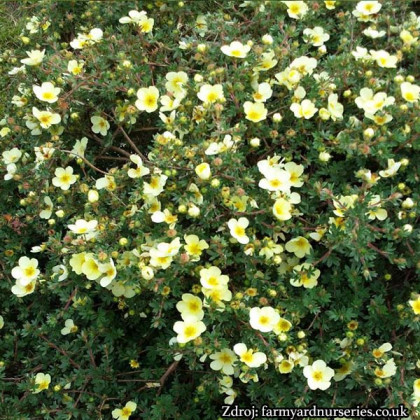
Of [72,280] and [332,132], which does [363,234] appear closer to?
[332,132]

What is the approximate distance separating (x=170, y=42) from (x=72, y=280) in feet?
4.35

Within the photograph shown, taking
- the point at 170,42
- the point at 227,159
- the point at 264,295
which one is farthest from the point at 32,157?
the point at 264,295

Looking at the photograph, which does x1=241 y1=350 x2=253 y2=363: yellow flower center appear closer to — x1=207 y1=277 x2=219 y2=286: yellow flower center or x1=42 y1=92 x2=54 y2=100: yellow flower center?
Result: x1=207 y1=277 x2=219 y2=286: yellow flower center

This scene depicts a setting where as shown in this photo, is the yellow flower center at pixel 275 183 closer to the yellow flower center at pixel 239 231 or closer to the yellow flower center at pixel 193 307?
the yellow flower center at pixel 239 231

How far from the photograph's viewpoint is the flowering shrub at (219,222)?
6.94 ft

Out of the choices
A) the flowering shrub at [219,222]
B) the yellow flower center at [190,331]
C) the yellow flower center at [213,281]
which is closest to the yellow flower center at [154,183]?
the flowering shrub at [219,222]

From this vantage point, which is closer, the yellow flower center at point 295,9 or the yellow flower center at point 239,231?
the yellow flower center at point 239,231

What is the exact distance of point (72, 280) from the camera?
2309 mm

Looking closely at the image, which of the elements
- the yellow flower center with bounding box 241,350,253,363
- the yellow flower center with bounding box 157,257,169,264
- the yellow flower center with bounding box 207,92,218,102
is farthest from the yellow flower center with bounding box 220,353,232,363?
the yellow flower center with bounding box 207,92,218,102

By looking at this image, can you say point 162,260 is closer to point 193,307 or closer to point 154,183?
point 193,307

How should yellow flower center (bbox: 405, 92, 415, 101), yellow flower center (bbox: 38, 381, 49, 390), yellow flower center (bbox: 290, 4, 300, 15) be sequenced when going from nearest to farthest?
yellow flower center (bbox: 405, 92, 415, 101)
yellow flower center (bbox: 38, 381, 49, 390)
yellow flower center (bbox: 290, 4, 300, 15)

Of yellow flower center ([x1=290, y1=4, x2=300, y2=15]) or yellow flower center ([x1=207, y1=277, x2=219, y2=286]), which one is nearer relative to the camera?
yellow flower center ([x1=207, y1=277, x2=219, y2=286])

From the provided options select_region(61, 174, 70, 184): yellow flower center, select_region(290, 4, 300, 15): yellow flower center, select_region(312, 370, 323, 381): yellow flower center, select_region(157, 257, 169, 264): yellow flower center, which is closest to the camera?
select_region(157, 257, 169, 264): yellow flower center

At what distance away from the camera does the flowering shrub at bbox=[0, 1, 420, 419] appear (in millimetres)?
2115
